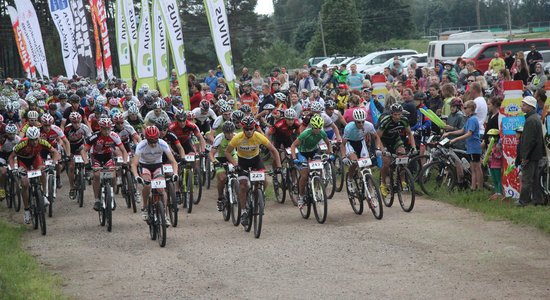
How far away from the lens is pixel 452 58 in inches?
1499

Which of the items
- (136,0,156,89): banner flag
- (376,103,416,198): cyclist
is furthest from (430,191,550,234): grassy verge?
(136,0,156,89): banner flag

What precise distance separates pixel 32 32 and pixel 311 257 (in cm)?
3095

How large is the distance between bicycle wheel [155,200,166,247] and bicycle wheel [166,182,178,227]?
0.55m

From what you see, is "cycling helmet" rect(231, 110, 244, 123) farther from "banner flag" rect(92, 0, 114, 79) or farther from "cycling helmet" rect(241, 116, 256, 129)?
"banner flag" rect(92, 0, 114, 79)

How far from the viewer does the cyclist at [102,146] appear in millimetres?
16328

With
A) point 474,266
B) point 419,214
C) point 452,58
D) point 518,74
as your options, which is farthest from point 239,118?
point 452,58

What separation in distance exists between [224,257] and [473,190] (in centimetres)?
614

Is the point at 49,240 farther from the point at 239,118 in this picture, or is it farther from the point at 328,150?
the point at 328,150

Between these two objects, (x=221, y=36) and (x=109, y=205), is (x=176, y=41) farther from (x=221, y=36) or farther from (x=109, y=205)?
(x=109, y=205)

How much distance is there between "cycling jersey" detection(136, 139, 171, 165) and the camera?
14.5m

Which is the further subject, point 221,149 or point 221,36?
point 221,36

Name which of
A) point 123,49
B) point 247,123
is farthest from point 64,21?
point 247,123

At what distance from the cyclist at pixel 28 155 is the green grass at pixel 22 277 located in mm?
1585

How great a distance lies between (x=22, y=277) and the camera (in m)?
11.5
